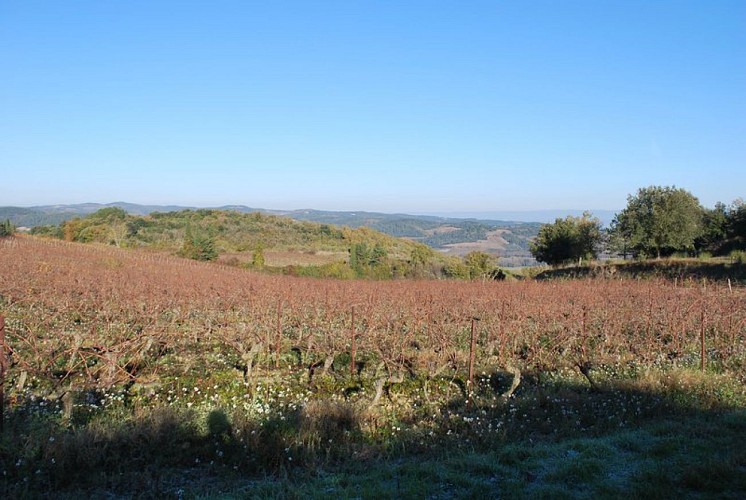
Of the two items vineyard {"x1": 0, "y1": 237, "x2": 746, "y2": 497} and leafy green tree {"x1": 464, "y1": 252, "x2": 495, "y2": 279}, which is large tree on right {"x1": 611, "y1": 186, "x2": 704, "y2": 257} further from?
vineyard {"x1": 0, "y1": 237, "x2": 746, "y2": 497}

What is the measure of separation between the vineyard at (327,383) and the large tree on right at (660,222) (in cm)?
1710

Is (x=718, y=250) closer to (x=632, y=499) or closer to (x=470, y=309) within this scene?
(x=470, y=309)

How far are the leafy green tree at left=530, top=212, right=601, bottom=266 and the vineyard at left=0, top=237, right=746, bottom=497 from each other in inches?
953

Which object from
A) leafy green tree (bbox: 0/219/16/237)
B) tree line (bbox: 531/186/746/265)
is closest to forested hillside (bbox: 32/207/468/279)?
leafy green tree (bbox: 0/219/16/237)

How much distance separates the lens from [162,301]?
1491 centimetres

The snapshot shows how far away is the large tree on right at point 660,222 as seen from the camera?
106ft

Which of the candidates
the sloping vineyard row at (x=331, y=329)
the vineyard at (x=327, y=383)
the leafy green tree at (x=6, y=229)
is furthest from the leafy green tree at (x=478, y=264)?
the leafy green tree at (x=6, y=229)

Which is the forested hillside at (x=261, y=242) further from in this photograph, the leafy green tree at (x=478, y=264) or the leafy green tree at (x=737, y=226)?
the leafy green tree at (x=737, y=226)

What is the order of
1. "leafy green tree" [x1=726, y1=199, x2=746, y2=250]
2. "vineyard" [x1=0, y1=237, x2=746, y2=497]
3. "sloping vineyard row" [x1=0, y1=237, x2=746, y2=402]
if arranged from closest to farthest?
"vineyard" [x1=0, y1=237, x2=746, y2=497] → "sloping vineyard row" [x1=0, y1=237, x2=746, y2=402] → "leafy green tree" [x1=726, y1=199, x2=746, y2=250]

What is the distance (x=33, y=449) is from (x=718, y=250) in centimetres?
3880

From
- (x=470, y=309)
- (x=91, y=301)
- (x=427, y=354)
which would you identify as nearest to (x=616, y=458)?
(x=427, y=354)

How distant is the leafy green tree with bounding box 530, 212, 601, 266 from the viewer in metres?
40.9

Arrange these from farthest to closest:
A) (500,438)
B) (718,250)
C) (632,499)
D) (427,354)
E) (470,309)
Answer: (718,250), (470,309), (427,354), (500,438), (632,499)

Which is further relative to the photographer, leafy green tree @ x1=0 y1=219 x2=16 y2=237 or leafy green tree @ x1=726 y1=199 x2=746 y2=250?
leafy green tree @ x1=0 y1=219 x2=16 y2=237
